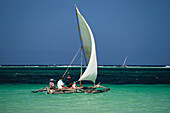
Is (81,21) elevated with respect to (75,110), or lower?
elevated

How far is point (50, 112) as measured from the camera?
17141mm

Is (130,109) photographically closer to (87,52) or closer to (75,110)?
(75,110)

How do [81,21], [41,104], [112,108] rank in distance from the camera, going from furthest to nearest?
[81,21], [41,104], [112,108]

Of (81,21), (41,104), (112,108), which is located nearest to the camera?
(112,108)

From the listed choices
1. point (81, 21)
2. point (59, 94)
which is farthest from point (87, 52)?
point (59, 94)

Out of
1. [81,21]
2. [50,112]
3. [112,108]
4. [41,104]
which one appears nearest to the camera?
[50,112]

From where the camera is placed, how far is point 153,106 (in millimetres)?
19438

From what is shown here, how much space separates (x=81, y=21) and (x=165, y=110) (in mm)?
11804

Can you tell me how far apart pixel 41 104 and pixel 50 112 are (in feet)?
10.3

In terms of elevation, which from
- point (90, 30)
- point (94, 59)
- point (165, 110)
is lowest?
point (165, 110)

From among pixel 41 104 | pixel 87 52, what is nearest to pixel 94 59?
pixel 87 52

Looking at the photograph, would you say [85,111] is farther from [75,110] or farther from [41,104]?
[41,104]

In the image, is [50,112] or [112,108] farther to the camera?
[112,108]

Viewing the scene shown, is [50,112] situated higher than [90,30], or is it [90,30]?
[90,30]
